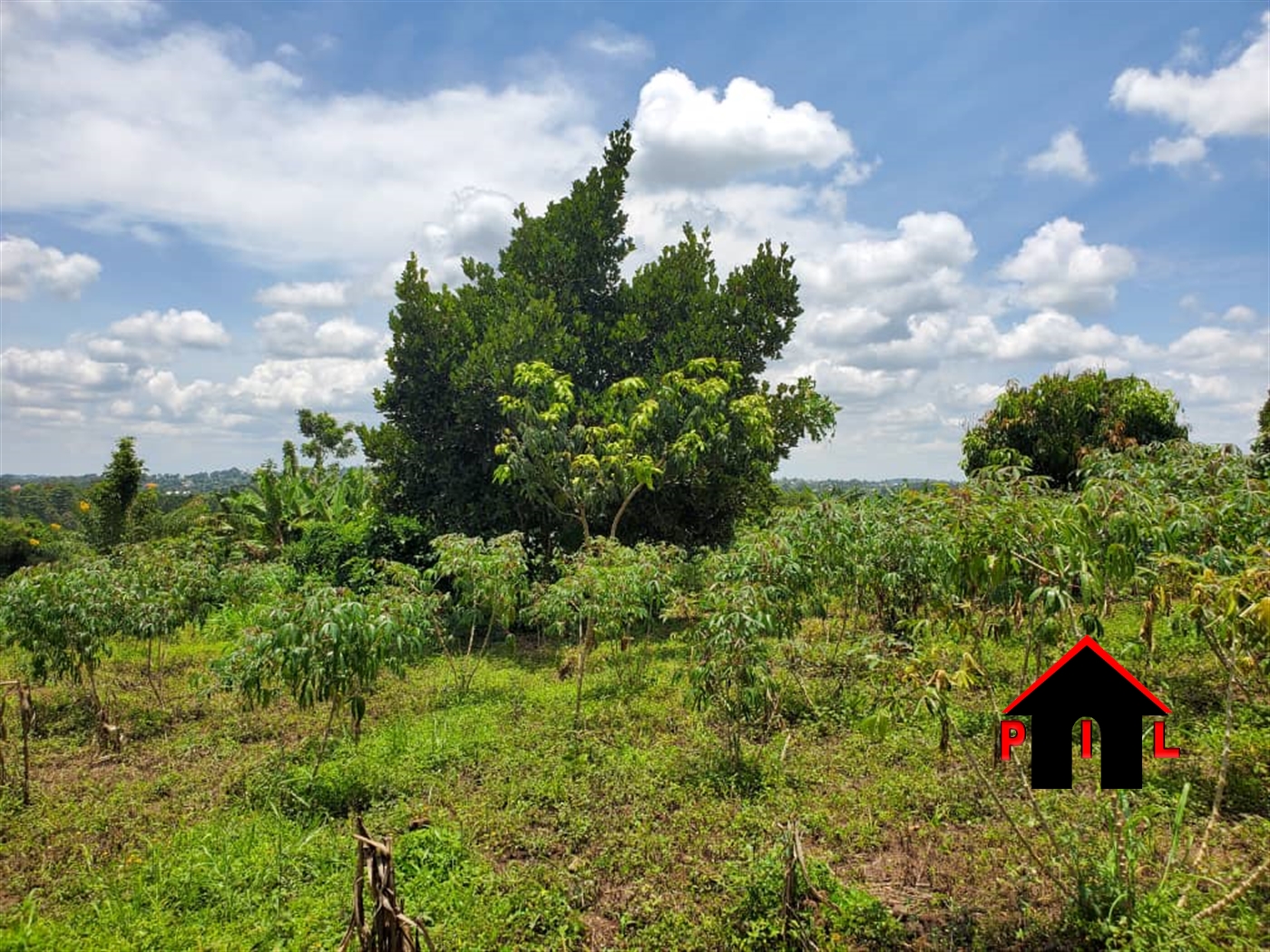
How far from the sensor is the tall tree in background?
15758 millimetres

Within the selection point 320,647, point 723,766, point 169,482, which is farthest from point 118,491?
point 169,482

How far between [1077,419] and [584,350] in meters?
8.77

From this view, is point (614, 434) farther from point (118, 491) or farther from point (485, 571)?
point (118, 491)

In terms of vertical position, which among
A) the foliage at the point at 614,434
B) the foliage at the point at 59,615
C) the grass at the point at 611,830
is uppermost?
the foliage at the point at 614,434

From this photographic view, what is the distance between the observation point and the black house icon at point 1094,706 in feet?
8.69

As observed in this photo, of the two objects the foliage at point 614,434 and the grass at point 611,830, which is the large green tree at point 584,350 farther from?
the grass at point 611,830

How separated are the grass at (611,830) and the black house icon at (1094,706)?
1.40 ft

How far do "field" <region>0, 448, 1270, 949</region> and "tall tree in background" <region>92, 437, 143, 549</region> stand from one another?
32.3ft

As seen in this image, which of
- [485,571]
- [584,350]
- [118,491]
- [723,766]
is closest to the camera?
[723,766]

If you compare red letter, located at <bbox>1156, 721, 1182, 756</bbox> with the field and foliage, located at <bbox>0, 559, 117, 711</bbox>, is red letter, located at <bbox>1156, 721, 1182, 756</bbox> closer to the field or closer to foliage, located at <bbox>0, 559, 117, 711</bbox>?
the field

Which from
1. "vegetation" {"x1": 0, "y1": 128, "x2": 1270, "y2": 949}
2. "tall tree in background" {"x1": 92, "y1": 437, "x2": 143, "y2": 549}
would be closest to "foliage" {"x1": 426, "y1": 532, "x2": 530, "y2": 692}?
"vegetation" {"x1": 0, "y1": 128, "x2": 1270, "y2": 949}

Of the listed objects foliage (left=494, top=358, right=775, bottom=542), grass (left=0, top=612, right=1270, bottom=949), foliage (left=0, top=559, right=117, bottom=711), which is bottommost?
grass (left=0, top=612, right=1270, bottom=949)

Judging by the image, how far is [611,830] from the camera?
4.36m

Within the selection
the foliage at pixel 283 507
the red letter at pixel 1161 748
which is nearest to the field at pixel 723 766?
the red letter at pixel 1161 748
